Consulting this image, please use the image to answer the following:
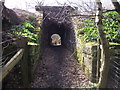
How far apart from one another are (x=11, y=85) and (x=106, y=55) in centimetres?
312

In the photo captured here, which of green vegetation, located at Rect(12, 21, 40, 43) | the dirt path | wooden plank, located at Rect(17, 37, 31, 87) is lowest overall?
the dirt path

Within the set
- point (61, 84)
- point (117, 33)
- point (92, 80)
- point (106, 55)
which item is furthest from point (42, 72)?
point (117, 33)

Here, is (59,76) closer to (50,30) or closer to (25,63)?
(25,63)

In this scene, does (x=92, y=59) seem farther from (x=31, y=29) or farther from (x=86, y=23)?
(x=31, y=29)

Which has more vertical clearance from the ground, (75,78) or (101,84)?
(101,84)

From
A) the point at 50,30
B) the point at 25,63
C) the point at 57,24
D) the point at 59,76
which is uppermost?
the point at 57,24

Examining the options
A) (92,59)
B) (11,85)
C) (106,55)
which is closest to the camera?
(106,55)

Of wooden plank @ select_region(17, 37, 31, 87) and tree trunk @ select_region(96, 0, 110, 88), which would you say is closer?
tree trunk @ select_region(96, 0, 110, 88)

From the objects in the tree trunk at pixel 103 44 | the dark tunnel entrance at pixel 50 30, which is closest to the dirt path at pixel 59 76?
the tree trunk at pixel 103 44

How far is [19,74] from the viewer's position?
3531 mm

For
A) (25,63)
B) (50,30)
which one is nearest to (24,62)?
(25,63)

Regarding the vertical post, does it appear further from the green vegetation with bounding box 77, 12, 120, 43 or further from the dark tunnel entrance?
the dark tunnel entrance

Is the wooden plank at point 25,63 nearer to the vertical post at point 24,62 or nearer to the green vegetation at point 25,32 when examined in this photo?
the vertical post at point 24,62

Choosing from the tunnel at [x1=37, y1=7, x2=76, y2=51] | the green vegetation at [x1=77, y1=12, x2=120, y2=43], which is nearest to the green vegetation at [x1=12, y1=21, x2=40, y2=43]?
the tunnel at [x1=37, y1=7, x2=76, y2=51]
